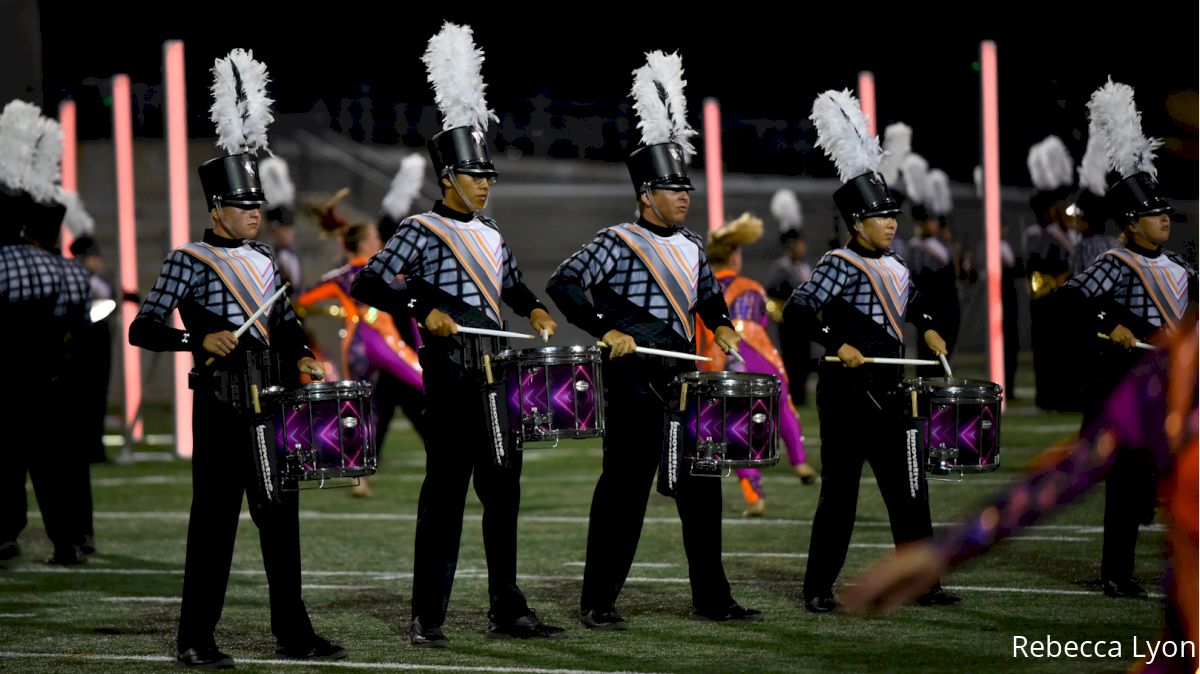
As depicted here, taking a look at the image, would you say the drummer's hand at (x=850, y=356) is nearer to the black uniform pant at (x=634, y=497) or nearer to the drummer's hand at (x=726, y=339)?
the drummer's hand at (x=726, y=339)

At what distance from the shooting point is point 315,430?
597 centimetres

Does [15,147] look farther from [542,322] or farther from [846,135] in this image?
[846,135]

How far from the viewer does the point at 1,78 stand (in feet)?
38.6

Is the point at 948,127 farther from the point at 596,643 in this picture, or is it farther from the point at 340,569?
the point at 596,643

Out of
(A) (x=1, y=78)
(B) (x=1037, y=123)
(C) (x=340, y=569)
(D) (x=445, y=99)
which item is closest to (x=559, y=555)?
(C) (x=340, y=569)

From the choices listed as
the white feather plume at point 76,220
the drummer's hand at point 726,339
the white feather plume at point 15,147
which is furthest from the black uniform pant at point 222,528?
the white feather plume at point 76,220

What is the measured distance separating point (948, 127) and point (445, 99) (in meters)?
13.3

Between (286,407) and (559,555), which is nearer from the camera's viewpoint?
(286,407)

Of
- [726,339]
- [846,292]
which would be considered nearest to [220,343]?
[726,339]

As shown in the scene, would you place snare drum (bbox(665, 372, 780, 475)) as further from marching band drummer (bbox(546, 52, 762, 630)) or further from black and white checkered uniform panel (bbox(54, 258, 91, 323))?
black and white checkered uniform panel (bbox(54, 258, 91, 323))

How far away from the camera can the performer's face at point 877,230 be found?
7.14m

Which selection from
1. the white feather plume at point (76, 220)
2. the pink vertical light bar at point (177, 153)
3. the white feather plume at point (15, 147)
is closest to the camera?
the white feather plume at point (15, 147)

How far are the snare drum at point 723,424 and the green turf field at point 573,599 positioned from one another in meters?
0.68

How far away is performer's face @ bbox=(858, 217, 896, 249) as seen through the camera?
23.4 ft
